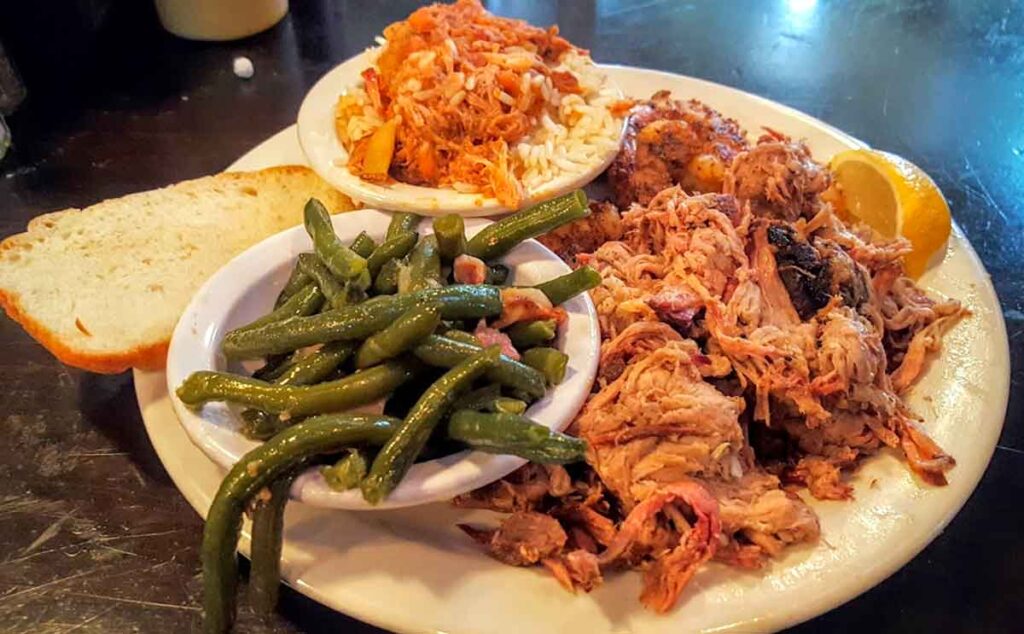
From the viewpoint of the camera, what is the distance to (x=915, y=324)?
243 centimetres

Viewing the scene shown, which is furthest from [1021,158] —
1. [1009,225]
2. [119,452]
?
[119,452]

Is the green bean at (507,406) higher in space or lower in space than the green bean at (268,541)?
higher

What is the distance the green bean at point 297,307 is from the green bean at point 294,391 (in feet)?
0.83

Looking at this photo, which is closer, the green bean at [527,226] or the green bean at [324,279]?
the green bean at [324,279]

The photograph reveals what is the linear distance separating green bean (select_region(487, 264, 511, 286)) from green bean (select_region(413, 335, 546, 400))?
0.40 m

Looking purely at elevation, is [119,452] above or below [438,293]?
below

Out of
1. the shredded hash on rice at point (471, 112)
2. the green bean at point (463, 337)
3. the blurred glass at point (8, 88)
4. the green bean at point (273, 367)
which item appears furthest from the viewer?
the blurred glass at point (8, 88)

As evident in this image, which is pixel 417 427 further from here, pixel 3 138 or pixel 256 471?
pixel 3 138

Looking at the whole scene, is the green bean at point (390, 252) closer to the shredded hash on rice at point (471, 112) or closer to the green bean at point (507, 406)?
the shredded hash on rice at point (471, 112)

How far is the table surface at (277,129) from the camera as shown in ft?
7.13

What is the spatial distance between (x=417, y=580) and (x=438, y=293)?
2.17ft

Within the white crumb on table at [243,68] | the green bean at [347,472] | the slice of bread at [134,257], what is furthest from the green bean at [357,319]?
the white crumb on table at [243,68]

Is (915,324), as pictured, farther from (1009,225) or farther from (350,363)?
(350,363)

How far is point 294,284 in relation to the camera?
7.50 feet
